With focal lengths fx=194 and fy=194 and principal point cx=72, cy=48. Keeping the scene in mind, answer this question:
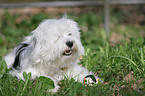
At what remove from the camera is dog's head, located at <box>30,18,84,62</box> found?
2.67 metres

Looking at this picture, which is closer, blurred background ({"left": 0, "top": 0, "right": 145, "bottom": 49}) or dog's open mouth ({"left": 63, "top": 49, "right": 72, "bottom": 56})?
dog's open mouth ({"left": 63, "top": 49, "right": 72, "bottom": 56})

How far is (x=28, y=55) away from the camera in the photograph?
2.99m

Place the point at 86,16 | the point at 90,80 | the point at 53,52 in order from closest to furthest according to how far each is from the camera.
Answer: the point at 53,52
the point at 90,80
the point at 86,16

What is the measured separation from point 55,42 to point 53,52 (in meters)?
0.15

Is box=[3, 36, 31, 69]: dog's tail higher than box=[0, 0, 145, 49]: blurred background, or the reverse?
box=[0, 0, 145, 49]: blurred background

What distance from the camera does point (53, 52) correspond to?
2.68m

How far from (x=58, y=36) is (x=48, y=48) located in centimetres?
22

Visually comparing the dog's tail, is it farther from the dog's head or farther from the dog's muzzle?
the dog's muzzle

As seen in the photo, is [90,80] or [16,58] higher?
[16,58]

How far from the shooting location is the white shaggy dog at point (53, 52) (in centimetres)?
270

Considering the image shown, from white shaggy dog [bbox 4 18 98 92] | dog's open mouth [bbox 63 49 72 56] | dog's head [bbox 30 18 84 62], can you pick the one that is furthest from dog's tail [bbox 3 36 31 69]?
dog's open mouth [bbox 63 49 72 56]

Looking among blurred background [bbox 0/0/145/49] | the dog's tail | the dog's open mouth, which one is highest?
blurred background [bbox 0/0/145/49]

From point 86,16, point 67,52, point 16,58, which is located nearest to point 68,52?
point 67,52

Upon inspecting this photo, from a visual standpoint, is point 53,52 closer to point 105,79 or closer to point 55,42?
point 55,42
